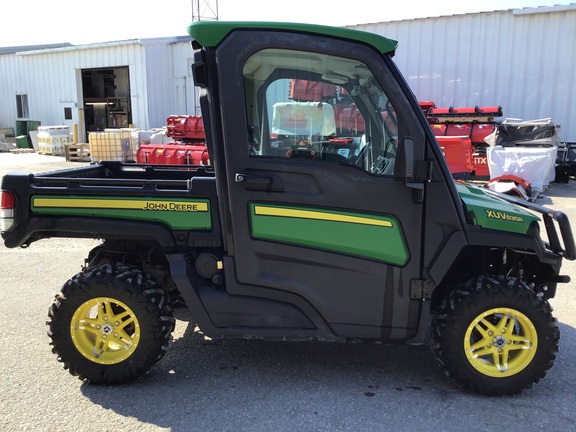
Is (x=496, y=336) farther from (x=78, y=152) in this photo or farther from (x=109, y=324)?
(x=78, y=152)

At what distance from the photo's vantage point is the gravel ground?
119 inches

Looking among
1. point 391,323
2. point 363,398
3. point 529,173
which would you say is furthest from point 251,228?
point 529,173

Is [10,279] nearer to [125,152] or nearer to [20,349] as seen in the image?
[20,349]

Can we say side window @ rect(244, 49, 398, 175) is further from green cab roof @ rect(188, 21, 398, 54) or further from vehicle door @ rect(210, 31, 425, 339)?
green cab roof @ rect(188, 21, 398, 54)

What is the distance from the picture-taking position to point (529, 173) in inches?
460

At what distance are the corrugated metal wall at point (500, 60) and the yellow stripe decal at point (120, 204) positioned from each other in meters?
14.7

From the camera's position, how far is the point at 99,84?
98.3 feet

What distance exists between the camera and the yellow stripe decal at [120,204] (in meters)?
3.36

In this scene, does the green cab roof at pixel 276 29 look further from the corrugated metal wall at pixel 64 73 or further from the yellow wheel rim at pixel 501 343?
the corrugated metal wall at pixel 64 73

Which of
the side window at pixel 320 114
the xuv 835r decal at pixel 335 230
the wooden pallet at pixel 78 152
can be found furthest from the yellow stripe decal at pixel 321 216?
the wooden pallet at pixel 78 152

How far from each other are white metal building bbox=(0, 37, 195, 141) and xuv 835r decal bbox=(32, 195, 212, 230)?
19.8 m

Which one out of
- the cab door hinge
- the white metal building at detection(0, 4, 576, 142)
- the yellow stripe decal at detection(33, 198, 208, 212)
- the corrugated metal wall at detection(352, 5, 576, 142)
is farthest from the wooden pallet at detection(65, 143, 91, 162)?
the cab door hinge

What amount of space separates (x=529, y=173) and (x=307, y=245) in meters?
10.1

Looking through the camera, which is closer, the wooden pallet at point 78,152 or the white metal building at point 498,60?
the white metal building at point 498,60
